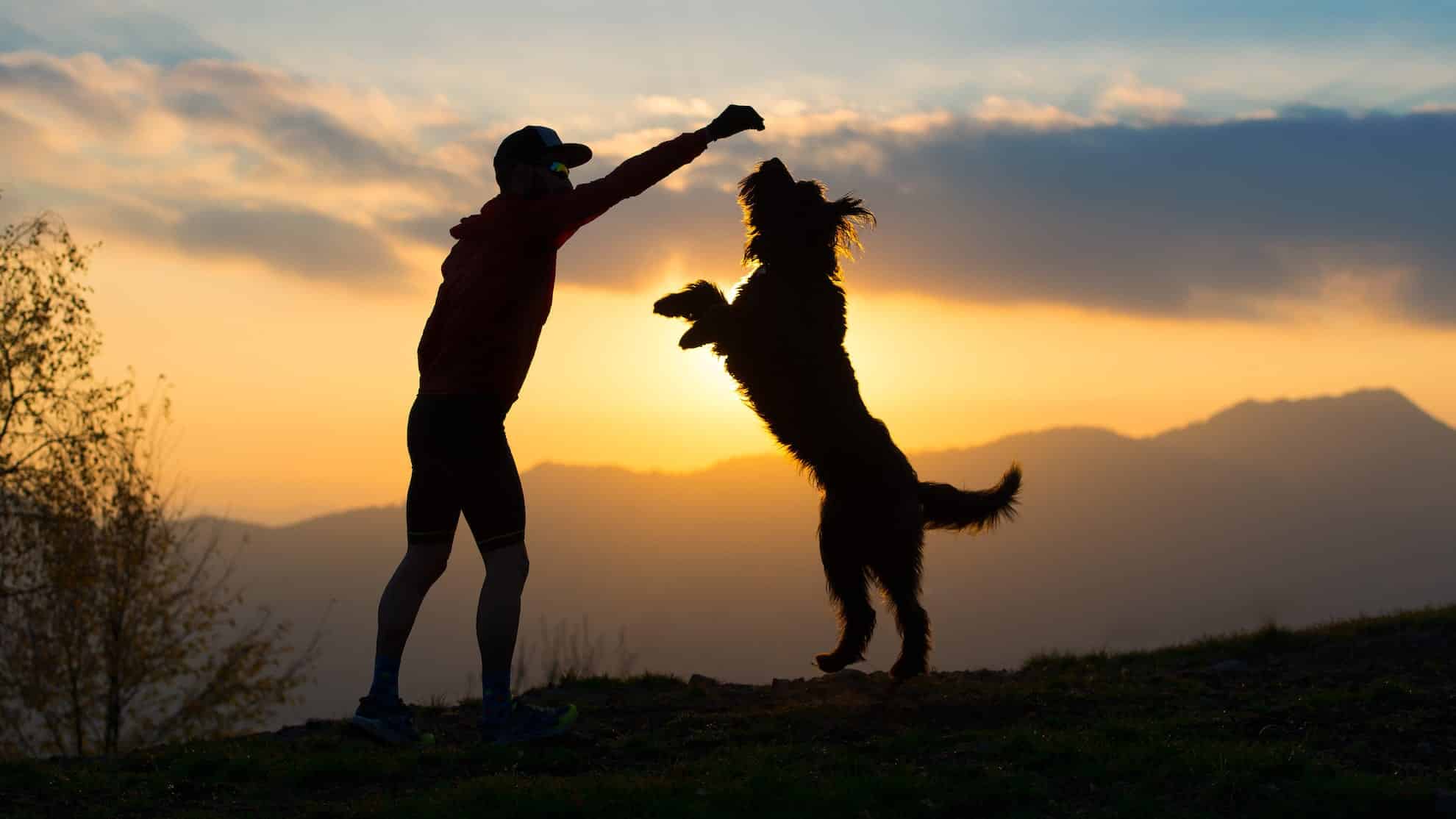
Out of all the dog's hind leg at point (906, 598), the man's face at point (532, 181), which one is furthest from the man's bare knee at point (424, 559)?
the dog's hind leg at point (906, 598)

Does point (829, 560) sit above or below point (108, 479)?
below

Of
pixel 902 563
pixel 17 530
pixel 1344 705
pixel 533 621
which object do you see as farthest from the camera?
pixel 17 530

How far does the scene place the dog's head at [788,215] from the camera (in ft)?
22.6

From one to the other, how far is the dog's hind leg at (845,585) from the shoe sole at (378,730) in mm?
2443

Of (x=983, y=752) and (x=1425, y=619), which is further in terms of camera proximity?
(x=1425, y=619)

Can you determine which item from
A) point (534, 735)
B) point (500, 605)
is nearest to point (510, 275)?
point (500, 605)

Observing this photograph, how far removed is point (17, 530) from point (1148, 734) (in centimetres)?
1434

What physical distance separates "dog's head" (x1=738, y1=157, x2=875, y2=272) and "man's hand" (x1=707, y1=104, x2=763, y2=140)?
1524 millimetres

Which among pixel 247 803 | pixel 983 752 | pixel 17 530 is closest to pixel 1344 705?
pixel 983 752

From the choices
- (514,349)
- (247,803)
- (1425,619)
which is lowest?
(247,803)

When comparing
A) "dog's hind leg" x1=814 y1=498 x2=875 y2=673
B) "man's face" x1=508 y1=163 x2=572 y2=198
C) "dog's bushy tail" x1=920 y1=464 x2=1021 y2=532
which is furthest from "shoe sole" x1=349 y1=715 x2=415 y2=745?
"dog's bushy tail" x1=920 y1=464 x2=1021 y2=532

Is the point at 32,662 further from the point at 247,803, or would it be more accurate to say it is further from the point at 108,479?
the point at 247,803

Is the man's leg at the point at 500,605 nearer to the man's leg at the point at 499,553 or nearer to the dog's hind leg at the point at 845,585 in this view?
the man's leg at the point at 499,553

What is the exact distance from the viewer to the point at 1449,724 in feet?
18.5
